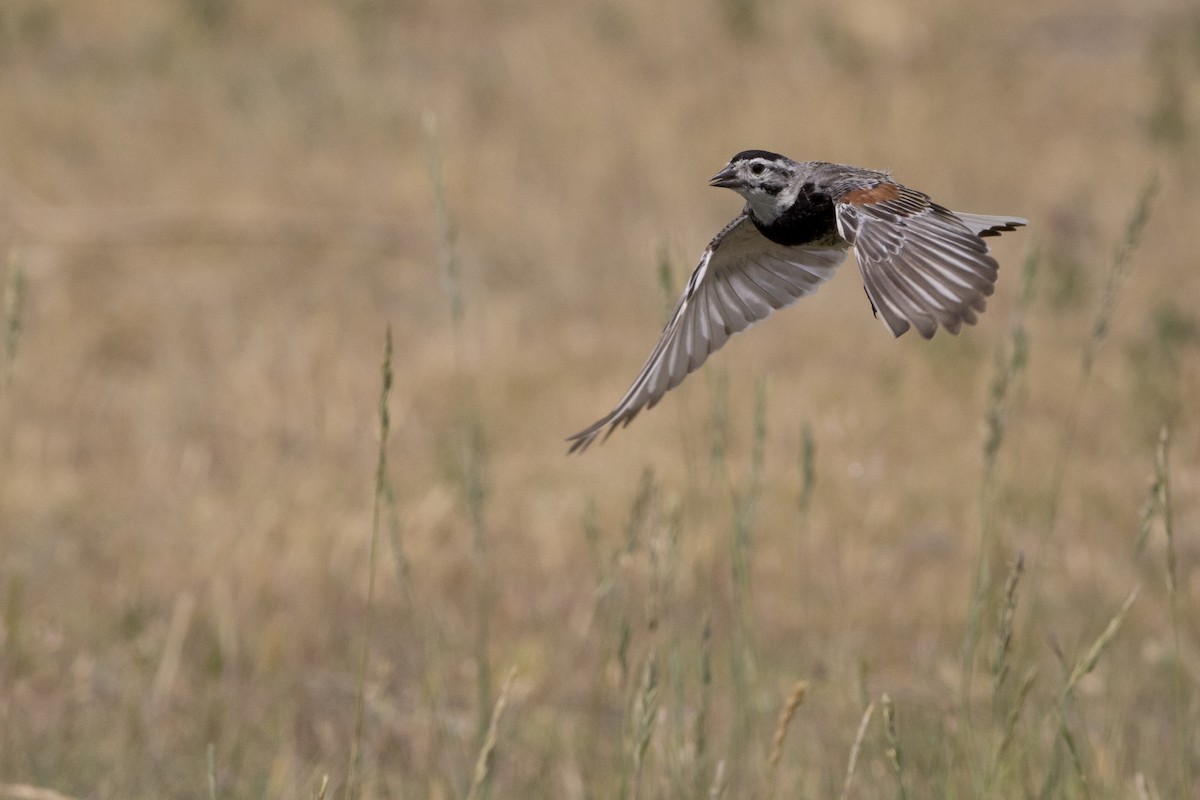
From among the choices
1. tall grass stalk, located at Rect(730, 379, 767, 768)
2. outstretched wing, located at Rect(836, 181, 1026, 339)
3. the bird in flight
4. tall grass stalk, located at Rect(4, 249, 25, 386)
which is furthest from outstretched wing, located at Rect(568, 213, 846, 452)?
tall grass stalk, located at Rect(4, 249, 25, 386)

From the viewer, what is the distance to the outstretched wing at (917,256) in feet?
6.17

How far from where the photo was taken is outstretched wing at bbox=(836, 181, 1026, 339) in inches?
74.1

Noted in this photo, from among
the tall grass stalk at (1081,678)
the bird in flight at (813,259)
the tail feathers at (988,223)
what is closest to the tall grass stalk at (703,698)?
the bird in flight at (813,259)

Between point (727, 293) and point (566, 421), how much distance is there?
13.2 feet

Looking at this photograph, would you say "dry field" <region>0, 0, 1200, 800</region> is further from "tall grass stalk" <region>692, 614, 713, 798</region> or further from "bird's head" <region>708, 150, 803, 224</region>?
"bird's head" <region>708, 150, 803, 224</region>

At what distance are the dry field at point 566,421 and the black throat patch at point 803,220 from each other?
16 cm

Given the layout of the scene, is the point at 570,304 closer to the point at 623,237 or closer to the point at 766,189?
the point at 623,237

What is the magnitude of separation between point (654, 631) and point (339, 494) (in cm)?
393

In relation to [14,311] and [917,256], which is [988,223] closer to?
[917,256]

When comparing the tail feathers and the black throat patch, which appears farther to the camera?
the black throat patch

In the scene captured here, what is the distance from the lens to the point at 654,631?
6.99 feet

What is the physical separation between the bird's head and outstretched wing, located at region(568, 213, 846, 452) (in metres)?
0.09

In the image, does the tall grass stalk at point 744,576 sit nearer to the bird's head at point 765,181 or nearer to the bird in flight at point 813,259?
the bird in flight at point 813,259

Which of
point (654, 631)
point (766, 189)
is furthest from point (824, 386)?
point (654, 631)
